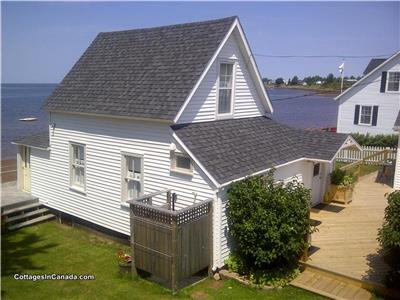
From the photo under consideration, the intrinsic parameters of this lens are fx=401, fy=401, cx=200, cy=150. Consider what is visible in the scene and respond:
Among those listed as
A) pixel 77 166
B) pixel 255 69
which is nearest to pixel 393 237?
pixel 255 69

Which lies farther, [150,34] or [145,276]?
[150,34]

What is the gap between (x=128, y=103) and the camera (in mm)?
13039

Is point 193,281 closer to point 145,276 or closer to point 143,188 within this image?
point 145,276

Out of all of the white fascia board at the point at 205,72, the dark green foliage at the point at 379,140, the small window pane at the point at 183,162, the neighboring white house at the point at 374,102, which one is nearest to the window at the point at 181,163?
the small window pane at the point at 183,162

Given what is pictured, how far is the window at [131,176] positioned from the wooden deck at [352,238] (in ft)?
19.3

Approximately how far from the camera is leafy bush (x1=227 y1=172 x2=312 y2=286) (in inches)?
405

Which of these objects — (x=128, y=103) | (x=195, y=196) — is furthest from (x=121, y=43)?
(x=195, y=196)

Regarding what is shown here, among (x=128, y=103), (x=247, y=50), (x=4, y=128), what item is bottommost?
(x=4, y=128)

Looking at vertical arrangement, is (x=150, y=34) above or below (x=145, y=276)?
above

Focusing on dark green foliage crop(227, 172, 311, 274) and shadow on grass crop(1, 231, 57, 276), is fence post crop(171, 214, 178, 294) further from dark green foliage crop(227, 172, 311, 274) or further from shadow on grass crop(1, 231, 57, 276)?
shadow on grass crop(1, 231, 57, 276)

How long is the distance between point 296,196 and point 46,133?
11802 millimetres

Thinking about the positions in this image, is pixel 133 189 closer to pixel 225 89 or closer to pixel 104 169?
pixel 104 169

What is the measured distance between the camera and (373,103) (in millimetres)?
32625

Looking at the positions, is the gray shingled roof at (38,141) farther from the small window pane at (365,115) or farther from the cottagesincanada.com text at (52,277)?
the small window pane at (365,115)
